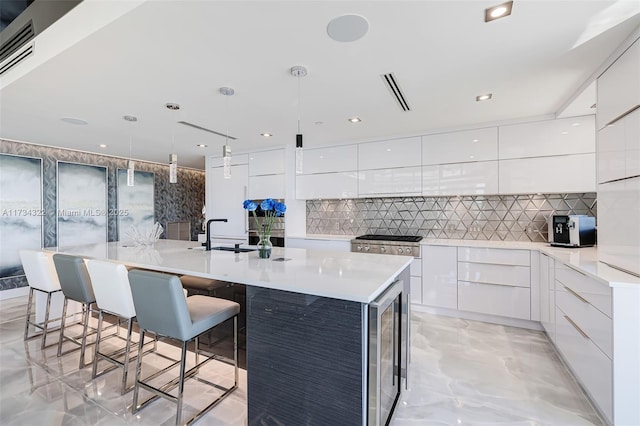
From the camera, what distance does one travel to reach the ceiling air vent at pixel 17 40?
4.45 ft

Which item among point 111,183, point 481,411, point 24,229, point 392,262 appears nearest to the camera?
point 481,411

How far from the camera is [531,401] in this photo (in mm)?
1866

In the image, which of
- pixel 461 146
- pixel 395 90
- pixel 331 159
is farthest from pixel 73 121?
pixel 461 146

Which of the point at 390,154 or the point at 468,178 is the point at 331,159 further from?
the point at 468,178

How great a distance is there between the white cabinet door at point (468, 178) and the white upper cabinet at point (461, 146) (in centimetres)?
8

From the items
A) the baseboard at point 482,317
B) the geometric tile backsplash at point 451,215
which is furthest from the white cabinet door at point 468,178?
the baseboard at point 482,317

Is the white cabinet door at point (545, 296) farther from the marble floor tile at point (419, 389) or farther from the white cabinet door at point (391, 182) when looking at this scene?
the white cabinet door at point (391, 182)

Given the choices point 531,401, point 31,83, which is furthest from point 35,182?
point 531,401

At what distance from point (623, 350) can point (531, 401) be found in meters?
0.68

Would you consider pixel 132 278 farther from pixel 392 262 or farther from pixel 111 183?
pixel 111 183

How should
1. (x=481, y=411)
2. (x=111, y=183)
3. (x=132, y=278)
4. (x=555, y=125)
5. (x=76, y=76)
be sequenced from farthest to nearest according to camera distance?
(x=111, y=183) < (x=555, y=125) < (x=76, y=76) < (x=481, y=411) < (x=132, y=278)

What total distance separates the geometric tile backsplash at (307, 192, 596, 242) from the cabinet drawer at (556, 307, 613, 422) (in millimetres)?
1418

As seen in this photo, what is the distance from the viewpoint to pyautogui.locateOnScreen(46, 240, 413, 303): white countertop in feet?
4.30

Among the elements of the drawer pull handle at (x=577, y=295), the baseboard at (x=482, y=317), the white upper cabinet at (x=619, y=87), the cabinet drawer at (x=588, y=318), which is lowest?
the baseboard at (x=482, y=317)
